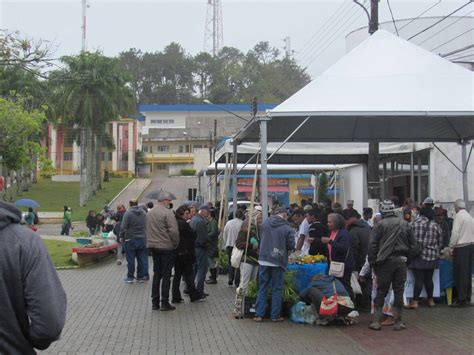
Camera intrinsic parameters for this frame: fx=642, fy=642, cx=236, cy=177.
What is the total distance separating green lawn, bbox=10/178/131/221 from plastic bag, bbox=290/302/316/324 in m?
41.2

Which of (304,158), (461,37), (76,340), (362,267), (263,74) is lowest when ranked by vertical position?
(76,340)

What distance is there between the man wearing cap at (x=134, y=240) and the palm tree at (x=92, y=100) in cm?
3945

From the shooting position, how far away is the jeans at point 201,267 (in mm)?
12039

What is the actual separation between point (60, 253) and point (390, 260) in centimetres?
1321

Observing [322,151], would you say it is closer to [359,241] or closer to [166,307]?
[359,241]

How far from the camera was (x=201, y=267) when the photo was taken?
40.1ft

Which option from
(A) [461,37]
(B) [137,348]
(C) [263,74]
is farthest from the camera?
(C) [263,74]

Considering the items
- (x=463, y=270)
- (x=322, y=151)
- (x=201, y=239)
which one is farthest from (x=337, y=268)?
(x=322, y=151)

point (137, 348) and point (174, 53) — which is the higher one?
point (174, 53)

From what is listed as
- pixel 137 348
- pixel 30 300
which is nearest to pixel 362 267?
pixel 137 348

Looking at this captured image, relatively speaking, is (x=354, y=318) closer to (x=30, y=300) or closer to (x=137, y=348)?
(x=137, y=348)

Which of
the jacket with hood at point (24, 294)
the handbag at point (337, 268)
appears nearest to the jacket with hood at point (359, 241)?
the handbag at point (337, 268)

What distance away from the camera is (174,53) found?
114m

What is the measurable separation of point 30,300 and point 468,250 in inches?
375
